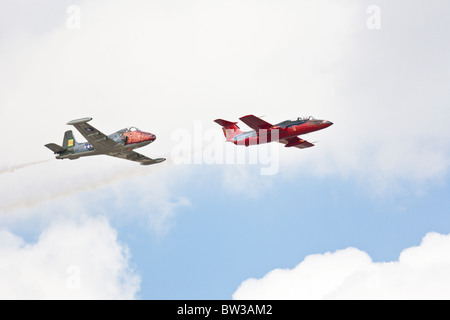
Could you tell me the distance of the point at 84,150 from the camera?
9650 cm

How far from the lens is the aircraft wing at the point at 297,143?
333ft

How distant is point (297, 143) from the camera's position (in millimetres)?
102125

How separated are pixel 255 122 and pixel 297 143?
11.4m

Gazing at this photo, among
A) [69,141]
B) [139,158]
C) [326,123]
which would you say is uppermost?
[326,123]

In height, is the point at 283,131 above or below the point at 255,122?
below

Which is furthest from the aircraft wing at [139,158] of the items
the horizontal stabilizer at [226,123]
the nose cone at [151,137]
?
the horizontal stabilizer at [226,123]

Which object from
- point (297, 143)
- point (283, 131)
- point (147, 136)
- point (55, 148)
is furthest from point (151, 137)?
point (297, 143)

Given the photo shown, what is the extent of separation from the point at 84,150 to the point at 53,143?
13.4 ft

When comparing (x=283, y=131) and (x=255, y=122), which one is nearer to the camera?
(x=255, y=122)

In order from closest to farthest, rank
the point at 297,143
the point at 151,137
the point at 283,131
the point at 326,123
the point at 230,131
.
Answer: the point at 326,123, the point at 283,131, the point at 151,137, the point at 230,131, the point at 297,143

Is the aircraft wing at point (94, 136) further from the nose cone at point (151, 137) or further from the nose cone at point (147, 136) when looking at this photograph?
the nose cone at point (151, 137)

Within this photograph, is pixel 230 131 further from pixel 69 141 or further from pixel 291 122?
pixel 69 141
